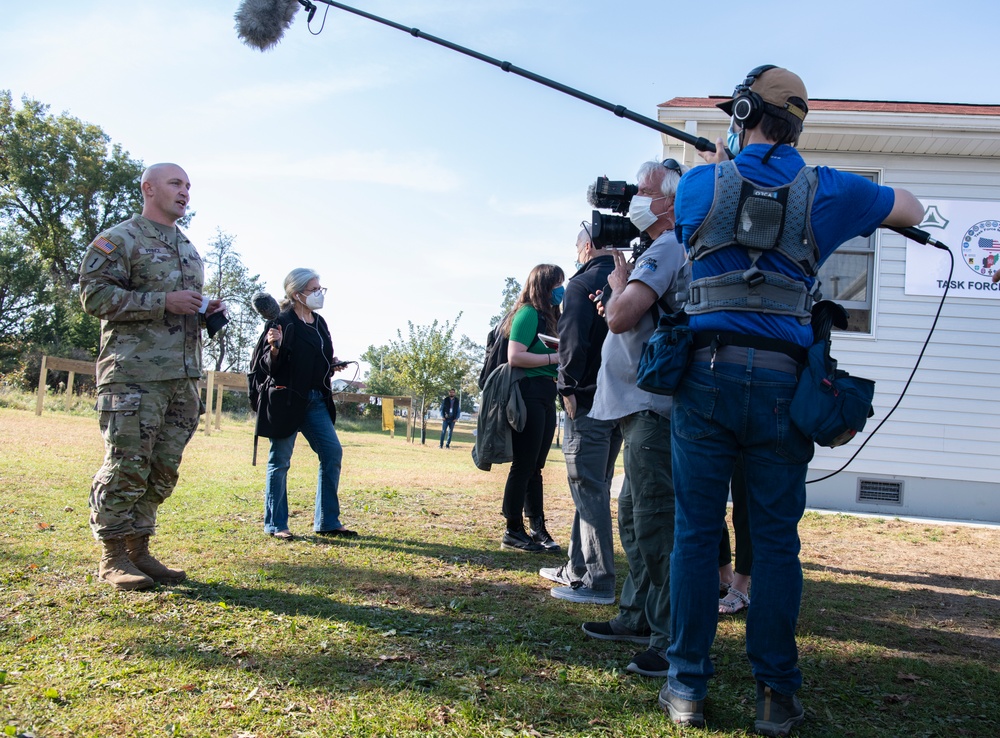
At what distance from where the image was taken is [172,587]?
4.30m

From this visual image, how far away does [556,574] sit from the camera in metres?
5.02

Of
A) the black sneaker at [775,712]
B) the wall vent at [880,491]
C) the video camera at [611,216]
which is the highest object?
the video camera at [611,216]

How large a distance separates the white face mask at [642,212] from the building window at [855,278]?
740cm

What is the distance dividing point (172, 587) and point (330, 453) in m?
2.00

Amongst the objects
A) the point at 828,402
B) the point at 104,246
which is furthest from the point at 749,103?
the point at 104,246

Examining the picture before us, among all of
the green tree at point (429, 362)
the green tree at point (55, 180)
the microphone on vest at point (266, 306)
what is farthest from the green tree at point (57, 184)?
the microphone on vest at point (266, 306)

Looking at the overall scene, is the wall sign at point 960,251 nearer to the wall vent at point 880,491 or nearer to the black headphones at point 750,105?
the wall vent at point 880,491

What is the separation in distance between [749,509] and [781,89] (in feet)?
4.88

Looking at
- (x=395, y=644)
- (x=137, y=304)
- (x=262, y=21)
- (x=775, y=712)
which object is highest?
(x=262, y=21)

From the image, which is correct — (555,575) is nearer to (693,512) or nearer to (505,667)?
(505,667)

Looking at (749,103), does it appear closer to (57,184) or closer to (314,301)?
(314,301)

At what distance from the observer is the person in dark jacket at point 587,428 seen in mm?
4391

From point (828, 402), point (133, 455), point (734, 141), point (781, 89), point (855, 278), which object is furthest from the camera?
point (855, 278)

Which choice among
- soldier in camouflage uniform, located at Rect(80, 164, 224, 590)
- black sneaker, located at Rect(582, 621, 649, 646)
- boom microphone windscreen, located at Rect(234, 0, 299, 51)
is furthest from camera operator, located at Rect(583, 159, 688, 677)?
boom microphone windscreen, located at Rect(234, 0, 299, 51)
